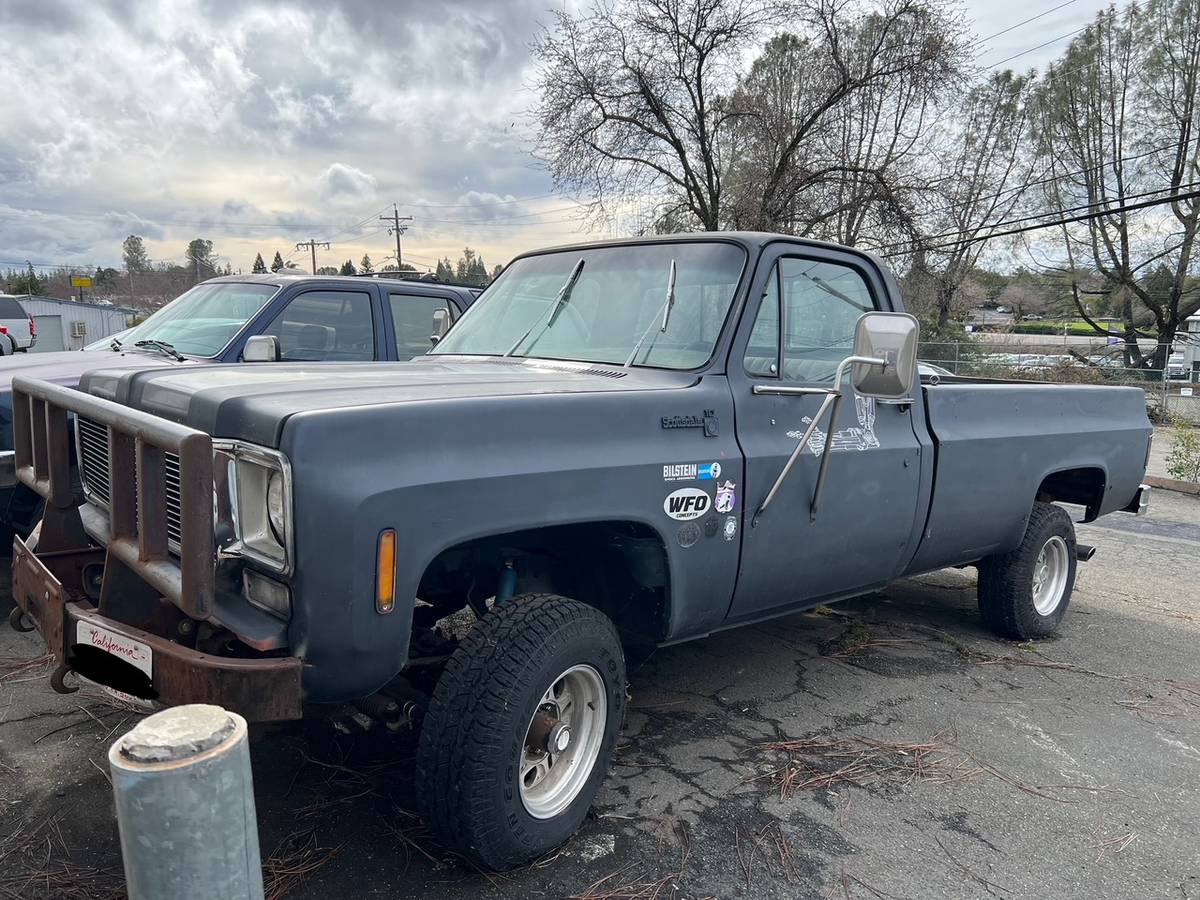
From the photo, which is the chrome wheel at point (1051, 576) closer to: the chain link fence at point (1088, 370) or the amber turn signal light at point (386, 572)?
the amber turn signal light at point (386, 572)

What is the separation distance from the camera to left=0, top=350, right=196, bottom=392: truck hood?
16.6 feet

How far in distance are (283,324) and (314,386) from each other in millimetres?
3529

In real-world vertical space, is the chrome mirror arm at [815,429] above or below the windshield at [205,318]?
below

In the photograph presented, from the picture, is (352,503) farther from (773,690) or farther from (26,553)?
(773,690)

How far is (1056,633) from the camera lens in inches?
211

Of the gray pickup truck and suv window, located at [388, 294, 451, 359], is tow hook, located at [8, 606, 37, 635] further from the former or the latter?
suv window, located at [388, 294, 451, 359]

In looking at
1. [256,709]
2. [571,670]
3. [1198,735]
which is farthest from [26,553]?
[1198,735]

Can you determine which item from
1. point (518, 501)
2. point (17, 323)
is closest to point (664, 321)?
point (518, 501)

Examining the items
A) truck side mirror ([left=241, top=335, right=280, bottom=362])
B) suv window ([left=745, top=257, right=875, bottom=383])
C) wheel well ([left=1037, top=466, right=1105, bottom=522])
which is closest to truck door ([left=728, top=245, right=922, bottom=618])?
suv window ([left=745, top=257, right=875, bottom=383])

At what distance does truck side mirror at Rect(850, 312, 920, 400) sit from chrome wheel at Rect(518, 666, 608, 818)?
141 centimetres

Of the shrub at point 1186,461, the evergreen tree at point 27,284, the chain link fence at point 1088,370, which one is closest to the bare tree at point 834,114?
the chain link fence at point 1088,370

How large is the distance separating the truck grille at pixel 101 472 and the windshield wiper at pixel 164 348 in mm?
2651

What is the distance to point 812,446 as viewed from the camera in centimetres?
353

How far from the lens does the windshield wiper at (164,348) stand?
566cm
